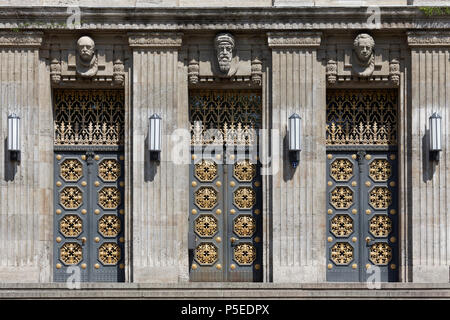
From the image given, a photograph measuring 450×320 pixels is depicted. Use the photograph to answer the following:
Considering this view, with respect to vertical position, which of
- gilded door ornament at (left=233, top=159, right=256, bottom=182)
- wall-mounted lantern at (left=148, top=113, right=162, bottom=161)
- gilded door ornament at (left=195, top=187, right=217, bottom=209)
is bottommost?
gilded door ornament at (left=195, top=187, right=217, bottom=209)

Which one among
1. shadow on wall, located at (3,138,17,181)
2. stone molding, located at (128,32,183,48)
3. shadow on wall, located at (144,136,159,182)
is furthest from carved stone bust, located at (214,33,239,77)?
shadow on wall, located at (3,138,17,181)

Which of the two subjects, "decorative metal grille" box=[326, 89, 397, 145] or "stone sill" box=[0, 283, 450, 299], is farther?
"decorative metal grille" box=[326, 89, 397, 145]

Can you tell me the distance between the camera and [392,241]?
22.4 meters

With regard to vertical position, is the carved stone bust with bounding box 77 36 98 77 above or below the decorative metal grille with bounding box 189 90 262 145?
above

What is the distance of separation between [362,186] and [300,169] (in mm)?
1532

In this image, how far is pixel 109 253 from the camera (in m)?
22.4

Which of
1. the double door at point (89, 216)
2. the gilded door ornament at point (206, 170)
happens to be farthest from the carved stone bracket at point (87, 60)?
the gilded door ornament at point (206, 170)

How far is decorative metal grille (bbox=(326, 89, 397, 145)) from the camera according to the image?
22.6 m

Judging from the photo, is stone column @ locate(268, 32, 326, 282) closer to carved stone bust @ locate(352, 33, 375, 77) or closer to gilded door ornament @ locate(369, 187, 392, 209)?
carved stone bust @ locate(352, 33, 375, 77)

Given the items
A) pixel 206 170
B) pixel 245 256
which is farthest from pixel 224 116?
pixel 245 256

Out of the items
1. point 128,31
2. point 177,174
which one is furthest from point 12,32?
point 177,174

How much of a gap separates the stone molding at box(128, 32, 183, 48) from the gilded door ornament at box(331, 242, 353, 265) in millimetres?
5402
